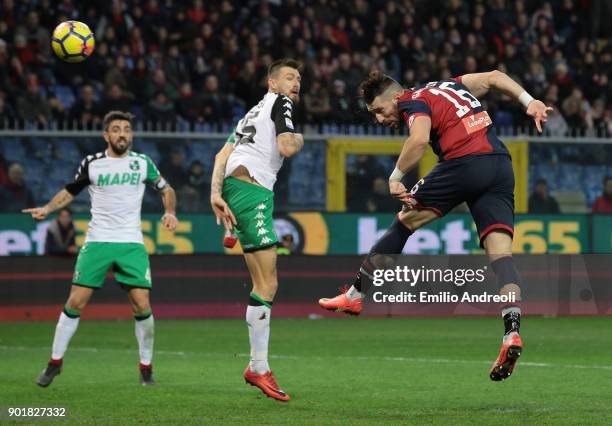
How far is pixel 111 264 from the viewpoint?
1145 cm

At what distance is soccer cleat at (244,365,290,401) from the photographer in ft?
32.0

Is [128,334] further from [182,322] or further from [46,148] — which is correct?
[46,148]

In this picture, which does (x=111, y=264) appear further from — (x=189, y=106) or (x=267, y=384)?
(x=189, y=106)

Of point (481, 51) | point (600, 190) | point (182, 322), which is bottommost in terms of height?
point (182, 322)

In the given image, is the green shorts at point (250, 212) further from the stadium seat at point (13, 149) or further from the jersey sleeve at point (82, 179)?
the stadium seat at point (13, 149)

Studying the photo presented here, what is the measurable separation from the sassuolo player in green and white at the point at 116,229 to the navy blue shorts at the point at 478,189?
3061 millimetres

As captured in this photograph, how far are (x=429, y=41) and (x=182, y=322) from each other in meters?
9.54

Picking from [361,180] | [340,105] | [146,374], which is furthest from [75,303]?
[340,105]

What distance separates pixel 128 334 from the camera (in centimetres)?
1638

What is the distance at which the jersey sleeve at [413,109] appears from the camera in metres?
8.84

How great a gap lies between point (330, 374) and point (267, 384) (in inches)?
85.5

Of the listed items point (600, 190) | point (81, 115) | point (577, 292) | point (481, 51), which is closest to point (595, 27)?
point (481, 51)

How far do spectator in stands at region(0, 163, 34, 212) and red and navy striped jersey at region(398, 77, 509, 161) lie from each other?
37.0ft

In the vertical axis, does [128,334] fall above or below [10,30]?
below
